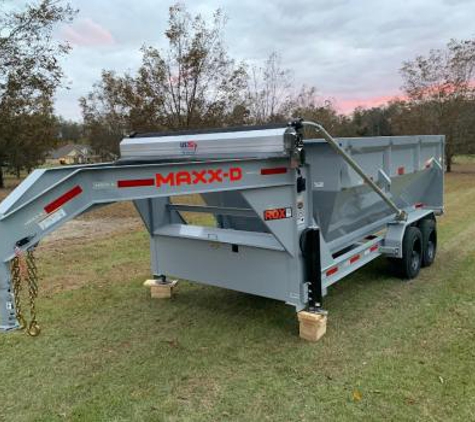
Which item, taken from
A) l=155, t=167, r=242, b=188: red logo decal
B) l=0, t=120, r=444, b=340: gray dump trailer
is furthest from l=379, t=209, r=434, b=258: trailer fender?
l=155, t=167, r=242, b=188: red logo decal

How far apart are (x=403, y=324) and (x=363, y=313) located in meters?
0.40

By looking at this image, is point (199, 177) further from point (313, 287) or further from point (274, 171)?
point (313, 287)

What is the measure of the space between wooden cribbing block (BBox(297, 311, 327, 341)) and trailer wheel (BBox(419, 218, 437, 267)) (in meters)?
2.48

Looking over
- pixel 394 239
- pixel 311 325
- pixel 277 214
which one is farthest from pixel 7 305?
pixel 394 239

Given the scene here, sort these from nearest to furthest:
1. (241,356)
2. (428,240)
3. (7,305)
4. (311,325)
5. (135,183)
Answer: (7,305), (135,183), (241,356), (311,325), (428,240)

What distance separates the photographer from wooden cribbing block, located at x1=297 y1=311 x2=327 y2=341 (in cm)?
368

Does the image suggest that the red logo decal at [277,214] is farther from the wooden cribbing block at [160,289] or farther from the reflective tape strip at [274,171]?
the wooden cribbing block at [160,289]

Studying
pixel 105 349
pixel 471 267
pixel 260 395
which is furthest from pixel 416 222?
pixel 105 349

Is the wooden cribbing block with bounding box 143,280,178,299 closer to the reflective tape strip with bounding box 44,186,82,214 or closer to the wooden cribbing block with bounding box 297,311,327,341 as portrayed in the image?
the wooden cribbing block with bounding box 297,311,327,341

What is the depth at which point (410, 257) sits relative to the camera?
5.16 meters

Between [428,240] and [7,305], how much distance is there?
16.2ft

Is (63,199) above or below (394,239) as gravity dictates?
above

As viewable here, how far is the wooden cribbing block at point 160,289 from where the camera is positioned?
485cm

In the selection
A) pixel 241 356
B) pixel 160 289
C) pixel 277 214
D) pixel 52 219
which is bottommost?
pixel 241 356
